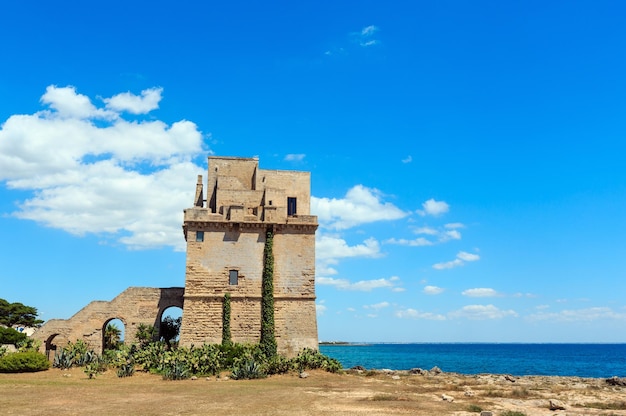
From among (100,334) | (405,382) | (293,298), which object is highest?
(293,298)

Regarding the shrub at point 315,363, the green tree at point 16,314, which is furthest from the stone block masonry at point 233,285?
the green tree at point 16,314

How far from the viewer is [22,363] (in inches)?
1011

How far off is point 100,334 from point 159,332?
356 centimetres

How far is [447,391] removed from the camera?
854 inches

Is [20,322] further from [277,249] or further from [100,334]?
[277,249]

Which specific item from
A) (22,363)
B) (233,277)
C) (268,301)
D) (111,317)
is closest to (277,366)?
(268,301)

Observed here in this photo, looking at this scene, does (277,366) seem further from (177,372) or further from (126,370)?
(126,370)

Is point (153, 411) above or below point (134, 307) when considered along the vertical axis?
below

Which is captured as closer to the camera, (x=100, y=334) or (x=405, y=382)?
(x=405, y=382)

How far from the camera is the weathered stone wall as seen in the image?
3153 cm

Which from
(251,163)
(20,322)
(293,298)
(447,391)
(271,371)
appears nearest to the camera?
(447,391)

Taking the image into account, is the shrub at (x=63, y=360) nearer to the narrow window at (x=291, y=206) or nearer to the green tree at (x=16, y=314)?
the narrow window at (x=291, y=206)

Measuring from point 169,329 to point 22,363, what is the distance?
10.2 metres

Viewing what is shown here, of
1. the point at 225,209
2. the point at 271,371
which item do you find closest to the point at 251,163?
the point at 225,209
